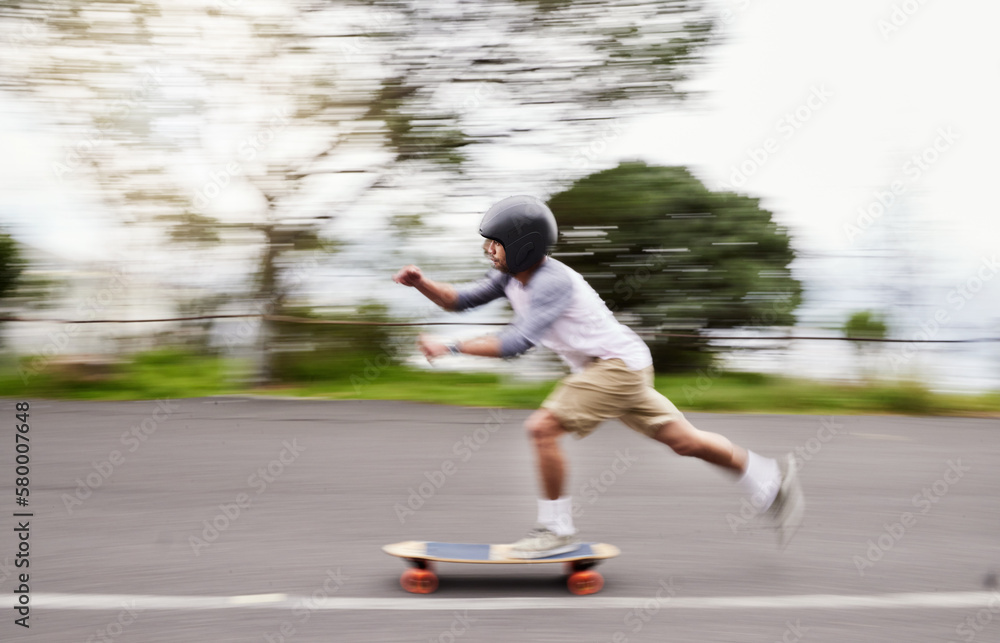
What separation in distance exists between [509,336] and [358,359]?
6.27m

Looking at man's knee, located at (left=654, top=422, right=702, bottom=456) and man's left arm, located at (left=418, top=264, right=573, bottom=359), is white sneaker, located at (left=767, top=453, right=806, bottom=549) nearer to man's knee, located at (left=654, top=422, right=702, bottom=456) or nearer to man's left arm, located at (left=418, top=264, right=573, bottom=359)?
man's knee, located at (left=654, top=422, right=702, bottom=456)

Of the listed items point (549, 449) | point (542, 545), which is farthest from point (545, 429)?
point (542, 545)

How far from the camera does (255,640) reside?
320 centimetres

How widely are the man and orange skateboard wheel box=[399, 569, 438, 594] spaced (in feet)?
1.31

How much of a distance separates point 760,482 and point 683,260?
17.7 feet

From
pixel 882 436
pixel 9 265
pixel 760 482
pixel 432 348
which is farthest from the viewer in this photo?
pixel 9 265

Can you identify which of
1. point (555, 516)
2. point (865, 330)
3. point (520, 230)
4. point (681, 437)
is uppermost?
point (520, 230)

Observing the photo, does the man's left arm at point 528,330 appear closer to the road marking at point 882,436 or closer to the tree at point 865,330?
the road marking at point 882,436

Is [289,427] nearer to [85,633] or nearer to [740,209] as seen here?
[85,633]

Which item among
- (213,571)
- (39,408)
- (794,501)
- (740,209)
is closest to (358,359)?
(39,408)

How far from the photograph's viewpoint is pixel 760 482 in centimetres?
407

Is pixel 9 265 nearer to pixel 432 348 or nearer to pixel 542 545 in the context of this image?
pixel 432 348

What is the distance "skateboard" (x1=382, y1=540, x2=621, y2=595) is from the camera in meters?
3.67

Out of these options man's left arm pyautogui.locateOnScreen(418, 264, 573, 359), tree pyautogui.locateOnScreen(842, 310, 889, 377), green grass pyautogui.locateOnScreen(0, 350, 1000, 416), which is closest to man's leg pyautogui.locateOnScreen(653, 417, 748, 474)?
man's left arm pyautogui.locateOnScreen(418, 264, 573, 359)
